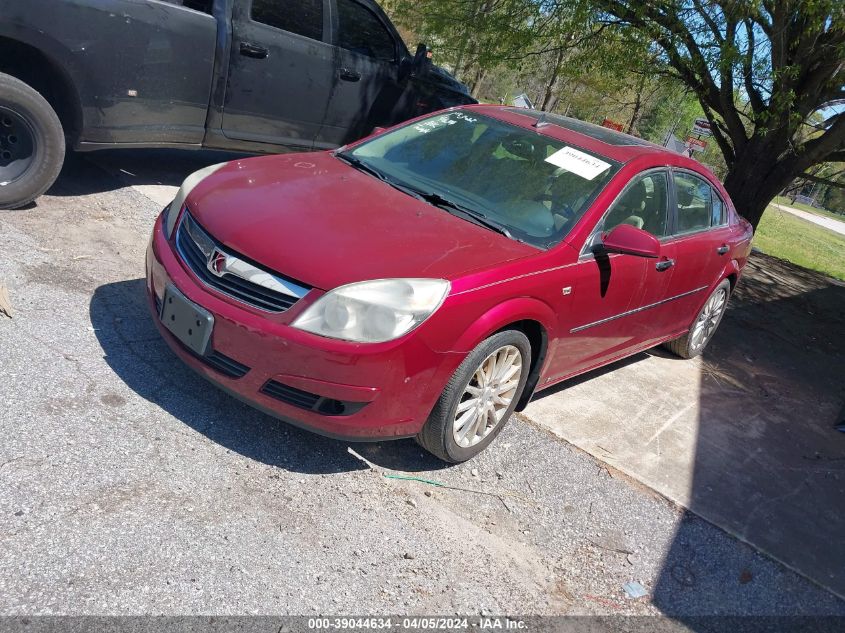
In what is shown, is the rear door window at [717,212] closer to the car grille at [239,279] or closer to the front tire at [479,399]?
the front tire at [479,399]

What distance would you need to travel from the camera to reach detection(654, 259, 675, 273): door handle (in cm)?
481

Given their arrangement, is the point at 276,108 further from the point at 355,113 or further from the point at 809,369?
A: the point at 809,369

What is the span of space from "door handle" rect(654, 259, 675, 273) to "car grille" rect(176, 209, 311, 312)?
8.26ft

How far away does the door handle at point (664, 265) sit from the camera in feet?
15.8

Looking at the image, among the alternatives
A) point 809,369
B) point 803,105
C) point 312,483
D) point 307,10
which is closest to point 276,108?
point 307,10

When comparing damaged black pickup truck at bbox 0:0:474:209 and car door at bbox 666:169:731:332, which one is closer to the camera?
damaged black pickup truck at bbox 0:0:474:209

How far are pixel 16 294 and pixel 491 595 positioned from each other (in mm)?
2924

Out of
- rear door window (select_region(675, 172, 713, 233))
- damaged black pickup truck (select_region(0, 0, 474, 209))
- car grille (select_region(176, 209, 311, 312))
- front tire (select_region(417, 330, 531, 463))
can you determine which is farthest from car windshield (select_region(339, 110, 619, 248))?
damaged black pickup truck (select_region(0, 0, 474, 209))

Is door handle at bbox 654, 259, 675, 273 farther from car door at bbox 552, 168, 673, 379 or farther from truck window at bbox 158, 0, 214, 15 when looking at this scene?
truck window at bbox 158, 0, 214, 15

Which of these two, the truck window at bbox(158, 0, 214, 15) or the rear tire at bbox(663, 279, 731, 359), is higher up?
the truck window at bbox(158, 0, 214, 15)

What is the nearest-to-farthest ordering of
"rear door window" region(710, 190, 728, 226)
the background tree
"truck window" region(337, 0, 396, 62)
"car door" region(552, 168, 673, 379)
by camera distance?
"car door" region(552, 168, 673, 379), "rear door window" region(710, 190, 728, 226), "truck window" region(337, 0, 396, 62), the background tree

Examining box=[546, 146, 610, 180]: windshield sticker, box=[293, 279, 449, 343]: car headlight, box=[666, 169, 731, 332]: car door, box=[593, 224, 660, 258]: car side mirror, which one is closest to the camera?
box=[293, 279, 449, 343]: car headlight

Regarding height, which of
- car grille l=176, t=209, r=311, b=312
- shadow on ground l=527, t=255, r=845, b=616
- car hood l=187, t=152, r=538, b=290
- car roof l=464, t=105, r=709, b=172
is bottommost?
shadow on ground l=527, t=255, r=845, b=616

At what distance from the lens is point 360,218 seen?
3695mm
